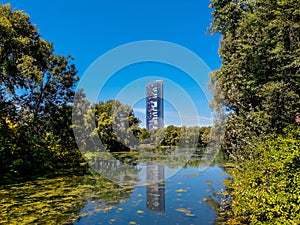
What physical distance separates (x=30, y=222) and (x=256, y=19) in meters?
9.74

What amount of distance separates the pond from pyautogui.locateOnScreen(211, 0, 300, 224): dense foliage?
1075 millimetres

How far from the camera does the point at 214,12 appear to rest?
1467 cm

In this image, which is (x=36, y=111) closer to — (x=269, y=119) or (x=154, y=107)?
(x=154, y=107)

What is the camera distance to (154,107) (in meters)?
28.4

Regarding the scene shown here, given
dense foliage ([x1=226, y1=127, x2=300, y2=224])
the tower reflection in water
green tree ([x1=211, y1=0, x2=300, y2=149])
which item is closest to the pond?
the tower reflection in water

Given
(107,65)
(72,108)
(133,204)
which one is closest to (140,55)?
(107,65)

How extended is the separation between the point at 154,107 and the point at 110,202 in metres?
20.4

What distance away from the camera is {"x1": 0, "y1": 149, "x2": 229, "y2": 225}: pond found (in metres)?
6.68

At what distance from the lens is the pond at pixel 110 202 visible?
263 inches

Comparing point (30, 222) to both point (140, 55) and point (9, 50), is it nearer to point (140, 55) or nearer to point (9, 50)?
point (140, 55)

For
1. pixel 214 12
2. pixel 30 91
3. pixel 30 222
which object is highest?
pixel 214 12

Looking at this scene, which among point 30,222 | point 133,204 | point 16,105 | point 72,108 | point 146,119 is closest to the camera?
point 30,222

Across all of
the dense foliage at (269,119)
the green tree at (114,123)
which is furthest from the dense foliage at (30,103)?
the dense foliage at (269,119)

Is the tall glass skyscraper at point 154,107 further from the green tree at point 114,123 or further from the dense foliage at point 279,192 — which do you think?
the dense foliage at point 279,192
